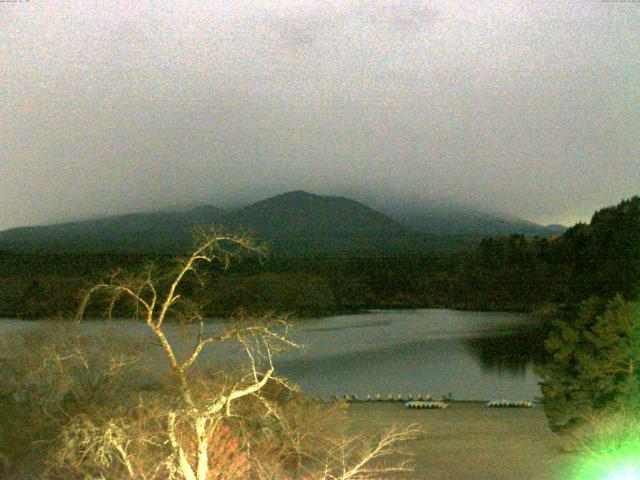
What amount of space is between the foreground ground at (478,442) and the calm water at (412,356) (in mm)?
3454

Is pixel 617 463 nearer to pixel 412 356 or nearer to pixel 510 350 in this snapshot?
pixel 412 356

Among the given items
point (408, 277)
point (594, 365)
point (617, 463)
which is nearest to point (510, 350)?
point (594, 365)

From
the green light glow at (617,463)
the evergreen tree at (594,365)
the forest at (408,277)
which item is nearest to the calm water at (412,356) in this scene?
the forest at (408,277)

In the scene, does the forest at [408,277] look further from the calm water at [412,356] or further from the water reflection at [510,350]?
the water reflection at [510,350]

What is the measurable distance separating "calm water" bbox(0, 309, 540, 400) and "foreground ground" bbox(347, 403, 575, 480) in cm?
345

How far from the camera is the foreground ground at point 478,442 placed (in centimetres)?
1176

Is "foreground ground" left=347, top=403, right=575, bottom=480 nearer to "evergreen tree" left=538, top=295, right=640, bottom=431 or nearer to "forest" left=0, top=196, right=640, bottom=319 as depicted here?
"evergreen tree" left=538, top=295, right=640, bottom=431

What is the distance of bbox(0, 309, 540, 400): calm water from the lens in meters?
27.2

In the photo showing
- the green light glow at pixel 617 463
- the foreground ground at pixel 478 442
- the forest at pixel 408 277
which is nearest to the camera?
the green light glow at pixel 617 463

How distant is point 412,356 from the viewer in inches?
1468

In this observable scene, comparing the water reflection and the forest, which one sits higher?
the forest

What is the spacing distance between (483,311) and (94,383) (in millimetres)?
55553

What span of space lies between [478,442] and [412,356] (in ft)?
76.3

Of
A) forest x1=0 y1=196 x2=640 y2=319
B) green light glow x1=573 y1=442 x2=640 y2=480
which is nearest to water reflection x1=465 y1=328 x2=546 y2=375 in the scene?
forest x1=0 y1=196 x2=640 y2=319
